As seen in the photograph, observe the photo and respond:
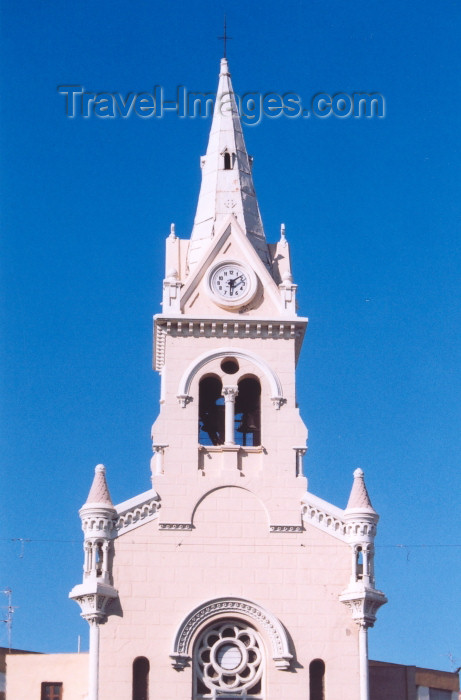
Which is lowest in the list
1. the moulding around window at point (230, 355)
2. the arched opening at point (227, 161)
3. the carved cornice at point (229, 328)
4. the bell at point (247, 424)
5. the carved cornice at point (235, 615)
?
the carved cornice at point (235, 615)

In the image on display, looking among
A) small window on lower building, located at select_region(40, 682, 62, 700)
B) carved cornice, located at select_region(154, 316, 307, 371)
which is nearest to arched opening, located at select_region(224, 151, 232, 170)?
carved cornice, located at select_region(154, 316, 307, 371)

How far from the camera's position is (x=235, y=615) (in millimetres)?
49500

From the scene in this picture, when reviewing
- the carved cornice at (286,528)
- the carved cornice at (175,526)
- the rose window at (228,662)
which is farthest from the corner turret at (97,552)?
the carved cornice at (286,528)

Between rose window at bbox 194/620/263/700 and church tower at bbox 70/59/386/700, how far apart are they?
4 centimetres

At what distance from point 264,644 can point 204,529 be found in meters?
3.98

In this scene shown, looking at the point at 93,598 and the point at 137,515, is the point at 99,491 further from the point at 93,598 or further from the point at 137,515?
the point at 93,598

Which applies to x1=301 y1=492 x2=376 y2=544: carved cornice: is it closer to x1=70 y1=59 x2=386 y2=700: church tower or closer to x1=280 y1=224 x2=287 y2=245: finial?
x1=70 y1=59 x2=386 y2=700: church tower

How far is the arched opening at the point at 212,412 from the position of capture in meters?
53.9

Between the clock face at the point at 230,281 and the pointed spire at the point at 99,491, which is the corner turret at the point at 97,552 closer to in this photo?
the pointed spire at the point at 99,491

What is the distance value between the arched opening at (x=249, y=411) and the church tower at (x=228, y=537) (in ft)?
0.18

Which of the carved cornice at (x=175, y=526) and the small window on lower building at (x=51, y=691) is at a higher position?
the carved cornice at (x=175, y=526)

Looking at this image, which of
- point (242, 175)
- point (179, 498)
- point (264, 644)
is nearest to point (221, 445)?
point (179, 498)

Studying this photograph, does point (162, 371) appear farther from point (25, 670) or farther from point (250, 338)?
point (25, 670)

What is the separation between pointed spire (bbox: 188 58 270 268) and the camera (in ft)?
181
